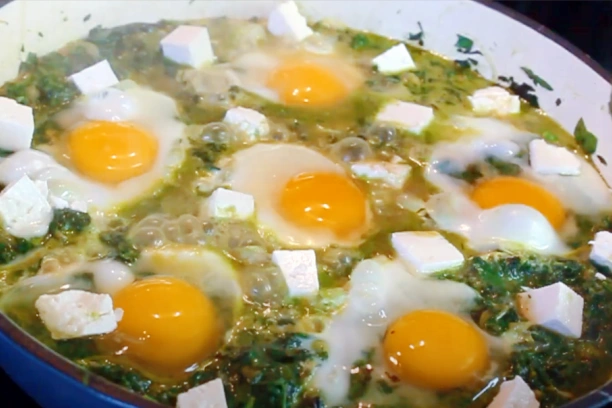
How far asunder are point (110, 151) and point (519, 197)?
41.5 inches

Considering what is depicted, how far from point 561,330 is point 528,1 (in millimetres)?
1528

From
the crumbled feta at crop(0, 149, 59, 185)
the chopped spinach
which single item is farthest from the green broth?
the crumbled feta at crop(0, 149, 59, 185)

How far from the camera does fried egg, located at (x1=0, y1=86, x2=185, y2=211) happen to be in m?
1.74

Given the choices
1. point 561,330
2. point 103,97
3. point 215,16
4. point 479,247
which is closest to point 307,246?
point 479,247

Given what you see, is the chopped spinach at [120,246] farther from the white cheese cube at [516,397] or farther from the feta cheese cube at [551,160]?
the feta cheese cube at [551,160]

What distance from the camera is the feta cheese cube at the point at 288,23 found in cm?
236

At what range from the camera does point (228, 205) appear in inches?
68.4

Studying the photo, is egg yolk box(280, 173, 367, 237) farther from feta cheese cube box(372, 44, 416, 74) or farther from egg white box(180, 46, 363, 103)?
feta cheese cube box(372, 44, 416, 74)

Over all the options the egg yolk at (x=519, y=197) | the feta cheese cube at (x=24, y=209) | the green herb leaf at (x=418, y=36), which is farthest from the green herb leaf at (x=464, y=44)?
the feta cheese cube at (x=24, y=209)

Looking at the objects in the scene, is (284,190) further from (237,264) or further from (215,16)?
(215,16)

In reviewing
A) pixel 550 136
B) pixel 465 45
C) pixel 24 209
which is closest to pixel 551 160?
pixel 550 136

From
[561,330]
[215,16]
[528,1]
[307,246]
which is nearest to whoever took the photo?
[561,330]

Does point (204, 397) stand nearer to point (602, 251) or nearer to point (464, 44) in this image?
point (602, 251)

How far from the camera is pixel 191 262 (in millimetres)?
1648
